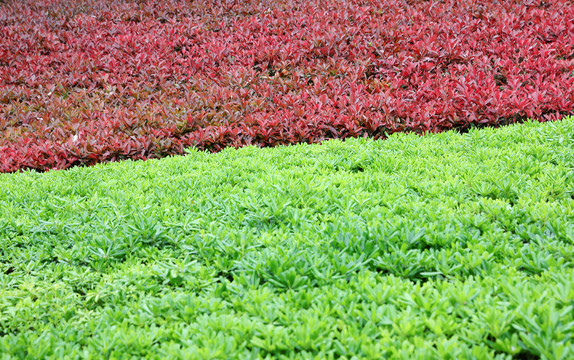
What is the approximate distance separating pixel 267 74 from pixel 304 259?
4.98 meters

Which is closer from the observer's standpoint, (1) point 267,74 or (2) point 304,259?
(2) point 304,259

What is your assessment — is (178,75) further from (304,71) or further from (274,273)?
(274,273)

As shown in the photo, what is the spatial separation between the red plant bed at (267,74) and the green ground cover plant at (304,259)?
3.77 ft

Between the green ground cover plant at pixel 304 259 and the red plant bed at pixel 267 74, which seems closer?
the green ground cover plant at pixel 304 259

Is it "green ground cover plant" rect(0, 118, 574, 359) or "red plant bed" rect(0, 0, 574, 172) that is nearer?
"green ground cover plant" rect(0, 118, 574, 359)

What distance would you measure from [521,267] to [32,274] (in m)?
2.70

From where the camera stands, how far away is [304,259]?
229 cm

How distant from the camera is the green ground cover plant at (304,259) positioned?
1.75 meters

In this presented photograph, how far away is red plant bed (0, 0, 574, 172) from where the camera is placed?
4992 millimetres

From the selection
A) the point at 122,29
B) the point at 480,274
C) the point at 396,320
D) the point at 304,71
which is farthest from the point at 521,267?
the point at 122,29

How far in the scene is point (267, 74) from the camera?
6.79 meters

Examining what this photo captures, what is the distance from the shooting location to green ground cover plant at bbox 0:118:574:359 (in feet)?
5.75

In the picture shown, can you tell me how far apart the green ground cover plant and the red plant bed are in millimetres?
1149

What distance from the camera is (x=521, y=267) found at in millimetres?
2170
